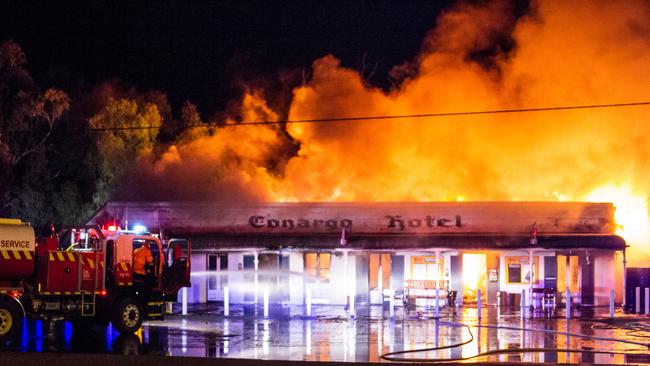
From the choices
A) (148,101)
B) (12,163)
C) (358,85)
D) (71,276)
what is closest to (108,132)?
(12,163)

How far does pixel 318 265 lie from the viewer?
101 ft

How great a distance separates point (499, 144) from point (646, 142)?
20.9 feet

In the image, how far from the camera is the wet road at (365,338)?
16.4 metres

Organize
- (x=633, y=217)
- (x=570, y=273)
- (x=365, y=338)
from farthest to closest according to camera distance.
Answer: (x=633, y=217), (x=570, y=273), (x=365, y=338)

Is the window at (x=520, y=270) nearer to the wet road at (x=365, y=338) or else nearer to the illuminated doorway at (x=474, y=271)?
the illuminated doorway at (x=474, y=271)

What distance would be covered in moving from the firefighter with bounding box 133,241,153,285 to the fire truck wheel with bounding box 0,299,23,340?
3031mm

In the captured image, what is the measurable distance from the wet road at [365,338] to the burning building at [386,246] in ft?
13.5

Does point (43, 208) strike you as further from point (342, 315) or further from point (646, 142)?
point (646, 142)

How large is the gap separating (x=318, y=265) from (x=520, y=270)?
7118mm

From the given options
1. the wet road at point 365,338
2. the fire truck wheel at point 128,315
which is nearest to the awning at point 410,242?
the wet road at point 365,338

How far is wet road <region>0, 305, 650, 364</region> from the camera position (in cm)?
1644

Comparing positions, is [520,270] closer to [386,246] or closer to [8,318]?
[386,246]

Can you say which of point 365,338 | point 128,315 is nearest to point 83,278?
point 128,315

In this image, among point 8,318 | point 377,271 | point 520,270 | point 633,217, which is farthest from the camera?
point 633,217
